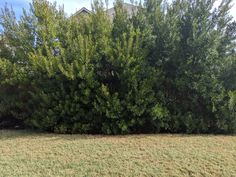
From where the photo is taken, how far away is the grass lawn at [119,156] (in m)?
4.02

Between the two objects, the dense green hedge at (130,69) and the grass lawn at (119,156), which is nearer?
the grass lawn at (119,156)

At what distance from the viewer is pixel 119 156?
4.47m

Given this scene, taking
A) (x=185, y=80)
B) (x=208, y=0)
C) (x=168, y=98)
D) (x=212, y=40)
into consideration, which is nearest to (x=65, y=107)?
(x=168, y=98)

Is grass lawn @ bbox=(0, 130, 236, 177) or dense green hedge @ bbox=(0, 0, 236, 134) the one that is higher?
dense green hedge @ bbox=(0, 0, 236, 134)

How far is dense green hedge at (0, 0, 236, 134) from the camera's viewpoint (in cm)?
611

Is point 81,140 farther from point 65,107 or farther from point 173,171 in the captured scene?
point 173,171

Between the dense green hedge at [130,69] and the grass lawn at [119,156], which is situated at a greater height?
the dense green hedge at [130,69]

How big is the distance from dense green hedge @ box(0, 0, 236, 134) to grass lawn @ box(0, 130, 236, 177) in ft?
2.50

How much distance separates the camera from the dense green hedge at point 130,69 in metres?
6.11

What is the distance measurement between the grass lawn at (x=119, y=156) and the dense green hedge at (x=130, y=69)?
76 cm

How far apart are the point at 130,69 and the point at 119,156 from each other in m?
2.35

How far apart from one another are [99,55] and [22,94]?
2437mm

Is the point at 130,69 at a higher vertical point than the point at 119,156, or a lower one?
higher

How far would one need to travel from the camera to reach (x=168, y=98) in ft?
21.6
